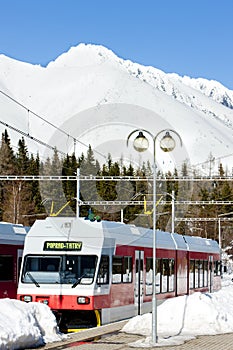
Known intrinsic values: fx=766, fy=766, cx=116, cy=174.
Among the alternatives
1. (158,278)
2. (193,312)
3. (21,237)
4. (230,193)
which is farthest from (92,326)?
(230,193)

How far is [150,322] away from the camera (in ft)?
67.0

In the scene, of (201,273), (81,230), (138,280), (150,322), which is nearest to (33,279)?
(81,230)

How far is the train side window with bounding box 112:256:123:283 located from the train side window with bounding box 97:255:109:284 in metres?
0.56

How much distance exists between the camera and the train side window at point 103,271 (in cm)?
2195

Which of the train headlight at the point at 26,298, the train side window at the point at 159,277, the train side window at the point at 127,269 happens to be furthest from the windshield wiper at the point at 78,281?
the train side window at the point at 159,277

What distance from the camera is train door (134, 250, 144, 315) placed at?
2506 centimetres

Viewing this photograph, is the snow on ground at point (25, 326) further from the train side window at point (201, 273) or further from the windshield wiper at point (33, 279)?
the train side window at point (201, 273)

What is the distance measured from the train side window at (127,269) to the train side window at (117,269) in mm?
424

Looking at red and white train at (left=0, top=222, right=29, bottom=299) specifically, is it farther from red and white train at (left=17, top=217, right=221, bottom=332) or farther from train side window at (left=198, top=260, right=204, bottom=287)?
train side window at (left=198, top=260, right=204, bottom=287)

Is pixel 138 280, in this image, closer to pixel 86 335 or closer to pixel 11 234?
pixel 11 234

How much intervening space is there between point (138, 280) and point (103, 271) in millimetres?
3430

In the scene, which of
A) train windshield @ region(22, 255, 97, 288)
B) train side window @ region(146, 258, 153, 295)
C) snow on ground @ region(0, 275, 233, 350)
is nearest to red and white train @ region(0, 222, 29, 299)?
train windshield @ region(22, 255, 97, 288)

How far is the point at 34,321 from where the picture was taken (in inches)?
674

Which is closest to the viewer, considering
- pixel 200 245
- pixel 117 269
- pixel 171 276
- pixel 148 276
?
pixel 117 269
